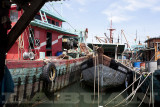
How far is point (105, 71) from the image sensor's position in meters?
8.63

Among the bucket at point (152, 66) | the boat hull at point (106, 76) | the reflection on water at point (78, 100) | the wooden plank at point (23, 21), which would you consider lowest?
the reflection on water at point (78, 100)

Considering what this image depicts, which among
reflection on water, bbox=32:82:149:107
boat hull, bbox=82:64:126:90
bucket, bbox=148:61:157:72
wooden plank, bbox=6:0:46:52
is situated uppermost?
wooden plank, bbox=6:0:46:52

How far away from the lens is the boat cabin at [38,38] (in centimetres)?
909

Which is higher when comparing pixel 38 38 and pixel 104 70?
pixel 38 38

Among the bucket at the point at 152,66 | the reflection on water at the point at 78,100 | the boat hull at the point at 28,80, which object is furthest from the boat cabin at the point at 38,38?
the bucket at the point at 152,66

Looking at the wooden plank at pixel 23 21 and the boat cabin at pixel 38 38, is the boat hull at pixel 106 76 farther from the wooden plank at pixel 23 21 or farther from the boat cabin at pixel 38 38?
the wooden plank at pixel 23 21

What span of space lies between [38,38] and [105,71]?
5.81 meters

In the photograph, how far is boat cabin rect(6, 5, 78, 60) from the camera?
9.09m

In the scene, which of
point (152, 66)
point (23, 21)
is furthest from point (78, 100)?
point (23, 21)

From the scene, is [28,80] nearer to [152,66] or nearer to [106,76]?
[106,76]

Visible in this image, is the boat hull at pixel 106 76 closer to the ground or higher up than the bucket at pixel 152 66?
closer to the ground

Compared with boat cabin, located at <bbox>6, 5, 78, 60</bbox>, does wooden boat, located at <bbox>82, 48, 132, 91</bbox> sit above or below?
below

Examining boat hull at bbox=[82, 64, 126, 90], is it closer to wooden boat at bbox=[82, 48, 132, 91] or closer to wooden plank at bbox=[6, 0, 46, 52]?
wooden boat at bbox=[82, 48, 132, 91]

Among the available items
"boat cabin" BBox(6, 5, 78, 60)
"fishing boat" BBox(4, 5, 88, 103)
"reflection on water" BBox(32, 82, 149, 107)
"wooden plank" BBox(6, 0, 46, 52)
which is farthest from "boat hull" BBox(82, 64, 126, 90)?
"wooden plank" BBox(6, 0, 46, 52)
